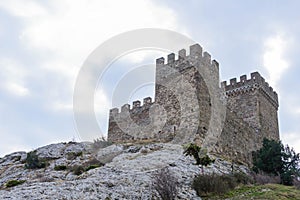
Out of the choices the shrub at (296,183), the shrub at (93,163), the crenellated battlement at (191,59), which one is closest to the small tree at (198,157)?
the shrub at (296,183)

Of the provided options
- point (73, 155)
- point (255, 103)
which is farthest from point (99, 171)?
point (255, 103)

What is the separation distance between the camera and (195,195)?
15.1 meters

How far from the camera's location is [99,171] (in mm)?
17438

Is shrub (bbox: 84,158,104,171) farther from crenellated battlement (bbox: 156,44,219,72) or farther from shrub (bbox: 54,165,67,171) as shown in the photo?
crenellated battlement (bbox: 156,44,219,72)

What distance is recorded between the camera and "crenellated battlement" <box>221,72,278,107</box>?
3105cm

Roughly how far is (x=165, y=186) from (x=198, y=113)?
29.5ft

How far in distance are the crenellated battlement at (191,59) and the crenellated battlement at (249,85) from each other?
6423mm

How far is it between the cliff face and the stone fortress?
2.00 meters

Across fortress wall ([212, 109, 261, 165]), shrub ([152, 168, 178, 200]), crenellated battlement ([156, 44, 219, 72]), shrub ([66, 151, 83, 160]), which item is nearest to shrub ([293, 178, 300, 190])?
fortress wall ([212, 109, 261, 165])

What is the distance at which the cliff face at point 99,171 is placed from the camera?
46.2ft

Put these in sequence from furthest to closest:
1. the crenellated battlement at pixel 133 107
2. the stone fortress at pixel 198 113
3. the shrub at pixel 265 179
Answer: the crenellated battlement at pixel 133 107 → the stone fortress at pixel 198 113 → the shrub at pixel 265 179

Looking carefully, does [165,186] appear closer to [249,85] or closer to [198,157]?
[198,157]

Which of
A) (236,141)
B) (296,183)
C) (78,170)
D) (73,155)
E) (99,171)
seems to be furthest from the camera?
(236,141)

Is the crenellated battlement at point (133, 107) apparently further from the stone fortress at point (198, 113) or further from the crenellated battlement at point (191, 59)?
the crenellated battlement at point (191, 59)
